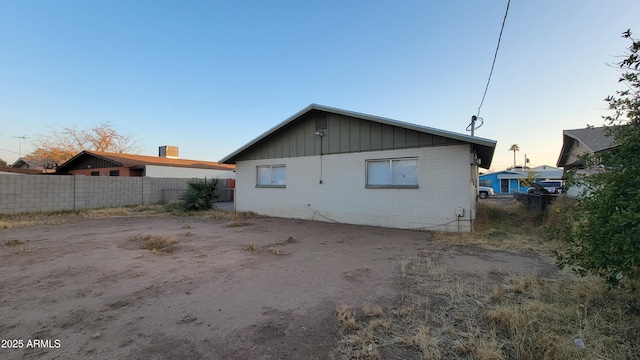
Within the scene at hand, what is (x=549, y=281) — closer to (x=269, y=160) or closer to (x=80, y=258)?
(x=80, y=258)

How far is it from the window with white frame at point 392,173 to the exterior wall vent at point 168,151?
2614 cm

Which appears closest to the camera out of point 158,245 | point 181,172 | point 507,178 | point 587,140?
A: point 158,245

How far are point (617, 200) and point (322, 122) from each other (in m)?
8.85

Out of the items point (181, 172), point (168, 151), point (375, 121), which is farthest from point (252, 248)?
point (168, 151)

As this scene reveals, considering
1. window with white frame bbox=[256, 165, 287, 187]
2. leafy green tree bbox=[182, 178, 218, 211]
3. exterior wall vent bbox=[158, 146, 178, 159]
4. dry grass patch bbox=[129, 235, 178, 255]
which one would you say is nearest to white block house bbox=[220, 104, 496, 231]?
window with white frame bbox=[256, 165, 287, 187]

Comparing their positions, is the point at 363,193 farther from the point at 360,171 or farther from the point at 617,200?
the point at 617,200

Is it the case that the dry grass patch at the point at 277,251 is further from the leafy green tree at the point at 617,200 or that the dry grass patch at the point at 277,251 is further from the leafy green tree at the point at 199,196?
the leafy green tree at the point at 199,196

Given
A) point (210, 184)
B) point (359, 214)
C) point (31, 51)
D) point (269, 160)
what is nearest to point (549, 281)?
point (359, 214)

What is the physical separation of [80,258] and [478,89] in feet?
42.8

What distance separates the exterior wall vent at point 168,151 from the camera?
94.5ft

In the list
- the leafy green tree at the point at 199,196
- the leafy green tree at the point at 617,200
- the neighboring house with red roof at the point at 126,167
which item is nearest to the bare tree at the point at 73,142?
the neighboring house with red roof at the point at 126,167

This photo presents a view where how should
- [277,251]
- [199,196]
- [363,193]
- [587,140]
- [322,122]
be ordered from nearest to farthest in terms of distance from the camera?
[277,251] < [363,193] < [322,122] < [587,140] < [199,196]

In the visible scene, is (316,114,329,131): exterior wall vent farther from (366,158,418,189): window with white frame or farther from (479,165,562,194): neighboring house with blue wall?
(479,165,562,194): neighboring house with blue wall

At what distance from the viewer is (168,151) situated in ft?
94.6
